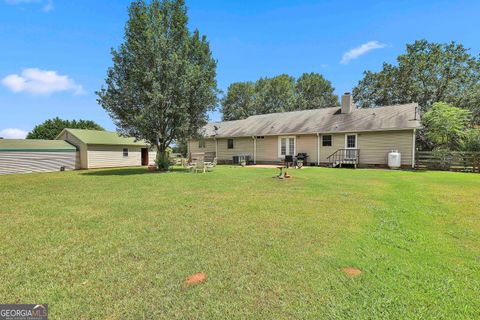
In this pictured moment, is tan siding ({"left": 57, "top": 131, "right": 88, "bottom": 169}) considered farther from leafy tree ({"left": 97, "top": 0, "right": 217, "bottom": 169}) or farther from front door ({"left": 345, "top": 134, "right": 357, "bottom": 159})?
front door ({"left": 345, "top": 134, "right": 357, "bottom": 159})

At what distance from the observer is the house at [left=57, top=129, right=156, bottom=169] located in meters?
22.3

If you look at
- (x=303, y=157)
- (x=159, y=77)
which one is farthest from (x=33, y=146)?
(x=303, y=157)

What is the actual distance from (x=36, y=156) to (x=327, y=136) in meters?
23.9

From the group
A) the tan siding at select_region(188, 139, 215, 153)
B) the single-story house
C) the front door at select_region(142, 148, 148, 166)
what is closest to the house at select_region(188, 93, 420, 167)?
the tan siding at select_region(188, 139, 215, 153)

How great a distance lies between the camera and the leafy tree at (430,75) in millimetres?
25219

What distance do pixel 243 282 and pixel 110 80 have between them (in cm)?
1722

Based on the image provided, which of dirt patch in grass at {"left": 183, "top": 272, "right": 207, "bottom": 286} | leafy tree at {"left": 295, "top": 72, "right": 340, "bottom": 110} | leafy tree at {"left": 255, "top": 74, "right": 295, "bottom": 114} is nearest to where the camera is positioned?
dirt patch in grass at {"left": 183, "top": 272, "right": 207, "bottom": 286}

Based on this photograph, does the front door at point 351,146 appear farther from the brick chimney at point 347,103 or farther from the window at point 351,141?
the brick chimney at point 347,103

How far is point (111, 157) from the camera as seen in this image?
79.0 feet

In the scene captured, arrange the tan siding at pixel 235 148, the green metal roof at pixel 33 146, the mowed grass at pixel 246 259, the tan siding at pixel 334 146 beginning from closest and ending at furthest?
the mowed grass at pixel 246 259
the tan siding at pixel 334 146
the green metal roof at pixel 33 146
the tan siding at pixel 235 148

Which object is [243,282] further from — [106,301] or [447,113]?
[447,113]

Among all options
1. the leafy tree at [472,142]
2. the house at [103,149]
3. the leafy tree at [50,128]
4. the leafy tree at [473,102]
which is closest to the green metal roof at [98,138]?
the house at [103,149]

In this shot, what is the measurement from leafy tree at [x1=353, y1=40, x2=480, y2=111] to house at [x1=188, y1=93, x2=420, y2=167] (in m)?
12.2

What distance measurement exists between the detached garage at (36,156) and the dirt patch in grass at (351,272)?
81.2 ft
